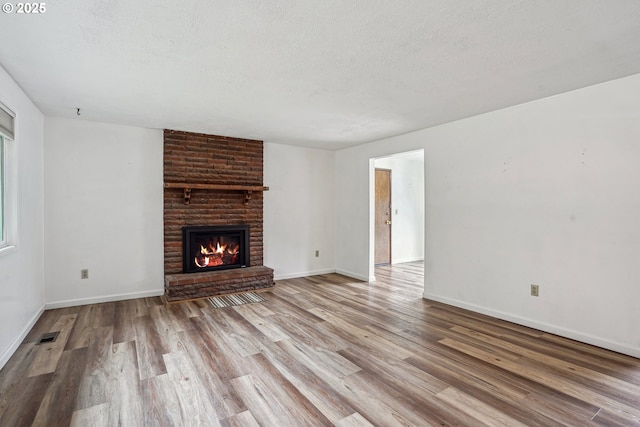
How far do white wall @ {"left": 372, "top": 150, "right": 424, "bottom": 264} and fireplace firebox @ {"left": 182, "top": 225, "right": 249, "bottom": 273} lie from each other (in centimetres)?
344

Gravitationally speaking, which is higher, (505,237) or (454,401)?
(505,237)

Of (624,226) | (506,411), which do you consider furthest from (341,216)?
(506,411)

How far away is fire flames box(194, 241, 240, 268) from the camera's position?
192 inches

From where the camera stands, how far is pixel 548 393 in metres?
2.14

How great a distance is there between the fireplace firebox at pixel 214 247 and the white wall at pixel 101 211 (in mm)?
371

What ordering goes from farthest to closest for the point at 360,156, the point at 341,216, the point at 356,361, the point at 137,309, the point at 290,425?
the point at 341,216 < the point at 360,156 < the point at 137,309 < the point at 356,361 < the point at 290,425

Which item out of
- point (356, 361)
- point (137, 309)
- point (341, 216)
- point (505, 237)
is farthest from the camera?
point (341, 216)

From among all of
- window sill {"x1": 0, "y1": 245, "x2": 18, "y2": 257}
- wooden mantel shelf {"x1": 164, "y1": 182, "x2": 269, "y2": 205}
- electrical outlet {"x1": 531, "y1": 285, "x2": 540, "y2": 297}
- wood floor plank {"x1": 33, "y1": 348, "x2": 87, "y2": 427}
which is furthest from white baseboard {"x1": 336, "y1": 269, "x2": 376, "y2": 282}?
window sill {"x1": 0, "y1": 245, "x2": 18, "y2": 257}

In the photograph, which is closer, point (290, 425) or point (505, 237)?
point (290, 425)

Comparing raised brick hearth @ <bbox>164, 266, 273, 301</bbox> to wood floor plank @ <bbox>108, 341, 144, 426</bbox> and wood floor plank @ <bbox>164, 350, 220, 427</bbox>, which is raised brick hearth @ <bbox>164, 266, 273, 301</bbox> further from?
wood floor plank @ <bbox>164, 350, 220, 427</bbox>

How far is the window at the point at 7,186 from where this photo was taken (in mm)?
Result: 2732

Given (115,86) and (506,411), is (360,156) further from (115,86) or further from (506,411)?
(506,411)

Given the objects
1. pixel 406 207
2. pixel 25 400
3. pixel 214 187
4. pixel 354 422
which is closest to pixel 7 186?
pixel 25 400

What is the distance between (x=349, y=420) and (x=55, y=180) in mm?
4295
